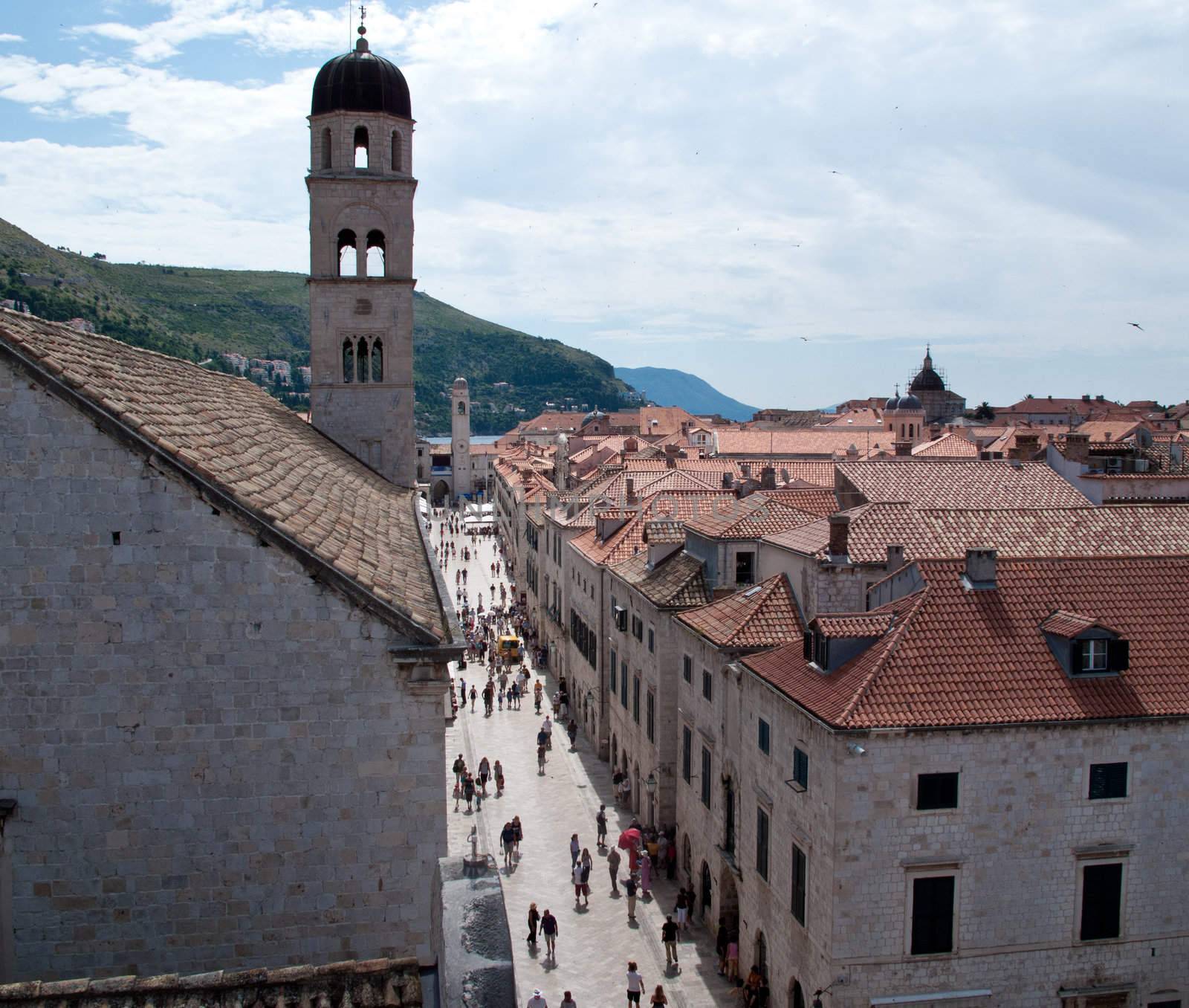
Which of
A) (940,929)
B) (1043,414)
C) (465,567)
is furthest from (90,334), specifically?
(1043,414)

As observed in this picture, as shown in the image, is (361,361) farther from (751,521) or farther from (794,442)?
(794,442)

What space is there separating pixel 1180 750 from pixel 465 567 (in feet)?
228

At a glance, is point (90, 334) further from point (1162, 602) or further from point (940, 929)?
point (1162, 602)

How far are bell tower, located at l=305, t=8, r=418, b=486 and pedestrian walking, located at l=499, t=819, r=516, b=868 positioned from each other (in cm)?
1027

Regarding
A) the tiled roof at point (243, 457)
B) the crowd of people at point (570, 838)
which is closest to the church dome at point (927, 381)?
the crowd of people at point (570, 838)

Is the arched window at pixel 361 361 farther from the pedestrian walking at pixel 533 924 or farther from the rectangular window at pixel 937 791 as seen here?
the rectangular window at pixel 937 791

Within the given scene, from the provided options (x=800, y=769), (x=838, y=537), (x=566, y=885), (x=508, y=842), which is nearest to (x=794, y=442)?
(x=508, y=842)

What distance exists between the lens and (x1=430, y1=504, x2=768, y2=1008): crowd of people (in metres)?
24.0

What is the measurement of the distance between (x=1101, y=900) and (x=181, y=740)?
52.6 feet

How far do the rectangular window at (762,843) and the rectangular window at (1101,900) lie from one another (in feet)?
18.8

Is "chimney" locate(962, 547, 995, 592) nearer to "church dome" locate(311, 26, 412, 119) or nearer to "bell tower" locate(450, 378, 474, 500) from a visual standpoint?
"church dome" locate(311, 26, 412, 119)

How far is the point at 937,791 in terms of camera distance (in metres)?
18.8

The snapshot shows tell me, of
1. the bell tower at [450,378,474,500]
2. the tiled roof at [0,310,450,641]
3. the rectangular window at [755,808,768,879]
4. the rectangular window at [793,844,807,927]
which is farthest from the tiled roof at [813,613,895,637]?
the bell tower at [450,378,474,500]

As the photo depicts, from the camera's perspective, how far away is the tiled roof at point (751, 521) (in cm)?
3023
